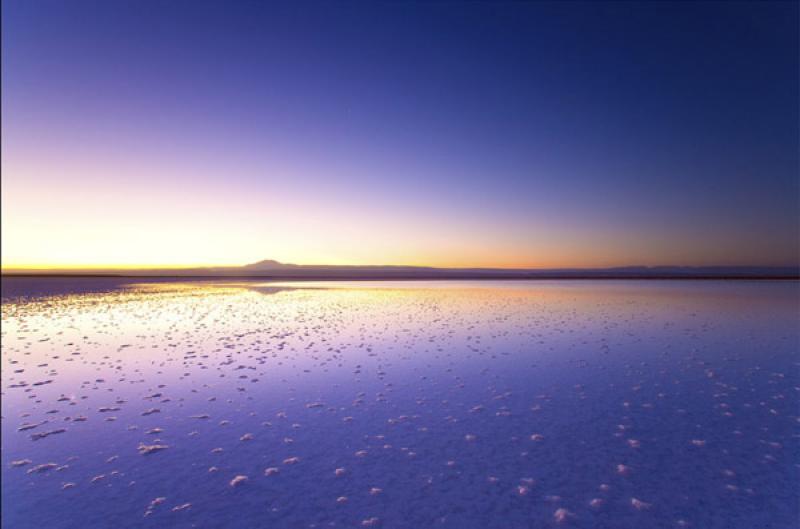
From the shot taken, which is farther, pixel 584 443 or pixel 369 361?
pixel 369 361

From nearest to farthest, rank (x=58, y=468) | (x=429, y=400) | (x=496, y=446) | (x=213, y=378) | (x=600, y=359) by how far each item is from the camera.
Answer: (x=58, y=468), (x=496, y=446), (x=429, y=400), (x=213, y=378), (x=600, y=359)

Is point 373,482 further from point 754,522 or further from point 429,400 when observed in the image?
point 754,522

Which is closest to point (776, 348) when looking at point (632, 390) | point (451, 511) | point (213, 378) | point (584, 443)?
point (632, 390)

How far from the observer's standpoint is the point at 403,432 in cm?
726

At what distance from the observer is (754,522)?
480cm

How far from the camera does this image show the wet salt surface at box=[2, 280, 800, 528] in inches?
200

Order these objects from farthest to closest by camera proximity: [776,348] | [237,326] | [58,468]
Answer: [237,326], [776,348], [58,468]

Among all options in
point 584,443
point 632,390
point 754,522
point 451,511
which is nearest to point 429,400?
point 584,443

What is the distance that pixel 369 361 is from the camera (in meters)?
12.4

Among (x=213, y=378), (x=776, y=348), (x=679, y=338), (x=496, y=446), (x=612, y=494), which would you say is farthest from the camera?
(x=679, y=338)

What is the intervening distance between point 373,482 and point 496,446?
7.10ft

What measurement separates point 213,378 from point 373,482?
6694 mm

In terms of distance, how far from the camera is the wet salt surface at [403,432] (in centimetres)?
507

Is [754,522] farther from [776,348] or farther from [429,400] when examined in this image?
[776,348]
